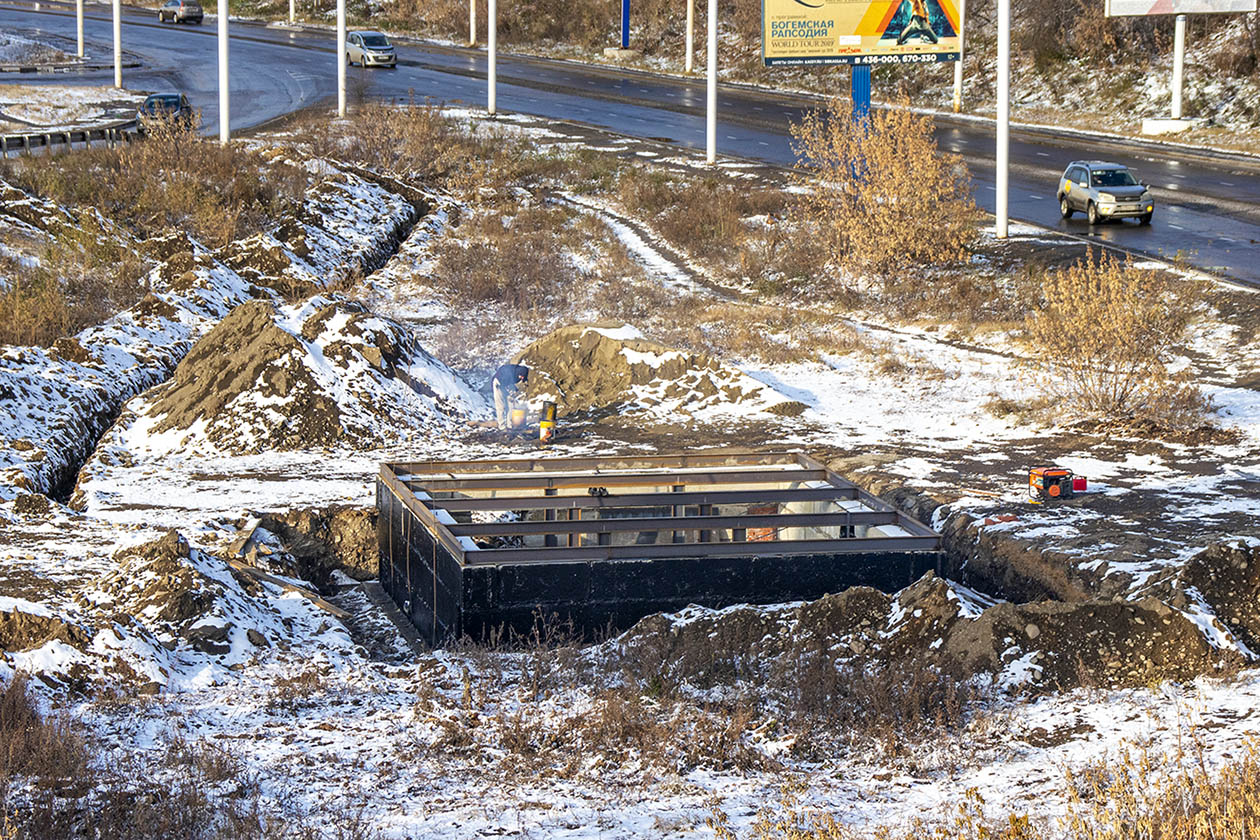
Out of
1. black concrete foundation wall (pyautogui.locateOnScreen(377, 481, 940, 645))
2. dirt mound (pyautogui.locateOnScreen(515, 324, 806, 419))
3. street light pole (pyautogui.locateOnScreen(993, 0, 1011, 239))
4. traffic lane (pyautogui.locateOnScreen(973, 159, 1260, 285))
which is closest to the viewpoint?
black concrete foundation wall (pyautogui.locateOnScreen(377, 481, 940, 645))

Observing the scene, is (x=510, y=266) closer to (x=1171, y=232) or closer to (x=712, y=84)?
(x=712, y=84)

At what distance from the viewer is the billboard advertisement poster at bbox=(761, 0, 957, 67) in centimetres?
3381

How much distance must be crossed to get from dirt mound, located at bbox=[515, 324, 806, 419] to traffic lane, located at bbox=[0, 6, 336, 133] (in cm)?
2532

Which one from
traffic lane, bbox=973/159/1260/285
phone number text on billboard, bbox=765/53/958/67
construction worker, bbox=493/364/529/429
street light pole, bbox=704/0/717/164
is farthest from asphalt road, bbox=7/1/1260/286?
construction worker, bbox=493/364/529/429

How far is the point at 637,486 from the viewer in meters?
16.4

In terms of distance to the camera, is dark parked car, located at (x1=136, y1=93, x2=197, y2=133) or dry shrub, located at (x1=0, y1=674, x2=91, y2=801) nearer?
dry shrub, located at (x1=0, y1=674, x2=91, y2=801)

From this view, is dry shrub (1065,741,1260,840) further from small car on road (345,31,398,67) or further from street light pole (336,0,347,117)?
small car on road (345,31,398,67)

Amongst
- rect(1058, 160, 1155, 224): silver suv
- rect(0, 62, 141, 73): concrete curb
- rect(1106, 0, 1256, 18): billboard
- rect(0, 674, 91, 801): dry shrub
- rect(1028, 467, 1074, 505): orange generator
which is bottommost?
rect(0, 674, 91, 801): dry shrub

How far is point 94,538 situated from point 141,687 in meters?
4.83

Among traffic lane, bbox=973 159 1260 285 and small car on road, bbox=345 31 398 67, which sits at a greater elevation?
small car on road, bbox=345 31 398 67

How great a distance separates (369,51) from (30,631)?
158 feet

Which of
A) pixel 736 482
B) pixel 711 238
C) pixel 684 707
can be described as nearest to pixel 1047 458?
pixel 736 482

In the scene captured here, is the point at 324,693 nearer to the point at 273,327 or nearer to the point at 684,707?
the point at 684,707

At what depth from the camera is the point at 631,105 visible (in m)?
49.9
